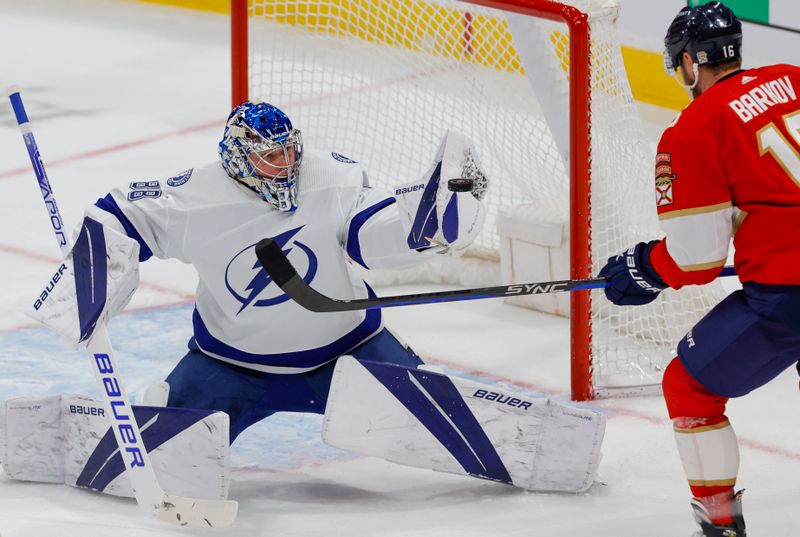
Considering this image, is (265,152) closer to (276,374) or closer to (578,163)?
(276,374)

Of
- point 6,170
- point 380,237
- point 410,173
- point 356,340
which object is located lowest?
point 6,170

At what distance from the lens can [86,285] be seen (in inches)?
120

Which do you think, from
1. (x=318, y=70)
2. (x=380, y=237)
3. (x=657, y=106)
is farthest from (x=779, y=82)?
(x=657, y=106)

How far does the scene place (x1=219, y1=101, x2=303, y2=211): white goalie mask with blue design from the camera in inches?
126

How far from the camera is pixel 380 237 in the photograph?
10.5 feet

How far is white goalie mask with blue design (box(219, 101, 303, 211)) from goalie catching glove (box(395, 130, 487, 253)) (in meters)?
0.30

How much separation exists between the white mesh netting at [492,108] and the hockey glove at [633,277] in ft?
2.40

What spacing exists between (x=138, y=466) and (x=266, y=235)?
1.87 feet

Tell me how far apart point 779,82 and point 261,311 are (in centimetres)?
124

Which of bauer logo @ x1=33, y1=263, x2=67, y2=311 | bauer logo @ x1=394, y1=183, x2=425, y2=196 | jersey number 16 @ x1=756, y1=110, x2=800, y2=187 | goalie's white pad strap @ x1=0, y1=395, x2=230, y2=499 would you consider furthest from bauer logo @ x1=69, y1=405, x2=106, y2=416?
jersey number 16 @ x1=756, y1=110, x2=800, y2=187

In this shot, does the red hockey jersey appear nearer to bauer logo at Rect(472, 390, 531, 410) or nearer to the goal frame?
bauer logo at Rect(472, 390, 531, 410)

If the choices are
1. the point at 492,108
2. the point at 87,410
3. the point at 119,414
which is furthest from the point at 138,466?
the point at 492,108

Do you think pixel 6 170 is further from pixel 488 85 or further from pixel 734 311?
pixel 734 311

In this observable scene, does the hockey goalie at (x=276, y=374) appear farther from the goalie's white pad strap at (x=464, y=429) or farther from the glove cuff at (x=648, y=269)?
the glove cuff at (x=648, y=269)
